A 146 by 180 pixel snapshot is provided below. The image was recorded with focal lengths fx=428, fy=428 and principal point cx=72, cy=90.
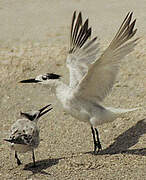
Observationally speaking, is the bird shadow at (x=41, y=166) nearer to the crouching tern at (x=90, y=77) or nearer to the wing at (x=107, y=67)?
the crouching tern at (x=90, y=77)

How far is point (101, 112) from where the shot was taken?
6352 millimetres

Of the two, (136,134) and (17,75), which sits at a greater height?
(17,75)

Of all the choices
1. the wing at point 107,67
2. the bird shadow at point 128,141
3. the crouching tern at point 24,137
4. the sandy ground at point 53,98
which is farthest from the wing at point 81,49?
the crouching tern at point 24,137

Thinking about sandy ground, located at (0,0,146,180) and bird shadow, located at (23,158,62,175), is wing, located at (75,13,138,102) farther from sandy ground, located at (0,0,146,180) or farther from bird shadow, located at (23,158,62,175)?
bird shadow, located at (23,158,62,175)

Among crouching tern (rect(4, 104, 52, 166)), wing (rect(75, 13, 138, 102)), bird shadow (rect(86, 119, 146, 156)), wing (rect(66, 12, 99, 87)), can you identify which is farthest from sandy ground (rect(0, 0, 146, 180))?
wing (rect(66, 12, 99, 87))

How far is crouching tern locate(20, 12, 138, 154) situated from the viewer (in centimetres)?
554

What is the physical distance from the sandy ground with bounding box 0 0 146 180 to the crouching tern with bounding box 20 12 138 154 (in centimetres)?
47

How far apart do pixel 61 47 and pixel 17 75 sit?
4.07 feet

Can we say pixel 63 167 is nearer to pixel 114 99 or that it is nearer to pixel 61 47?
pixel 114 99

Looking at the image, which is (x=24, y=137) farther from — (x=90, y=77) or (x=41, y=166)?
(x=90, y=77)

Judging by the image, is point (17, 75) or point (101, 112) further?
point (17, 75)

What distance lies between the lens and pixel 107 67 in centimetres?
573

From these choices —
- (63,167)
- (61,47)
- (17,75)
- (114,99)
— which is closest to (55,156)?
(63,167)

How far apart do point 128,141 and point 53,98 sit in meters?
2.23
